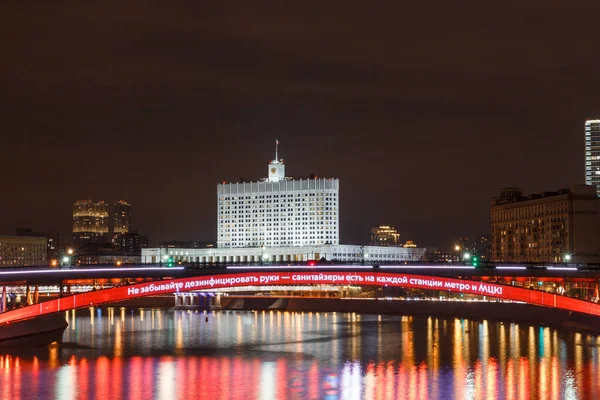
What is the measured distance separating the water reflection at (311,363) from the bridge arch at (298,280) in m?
4.89

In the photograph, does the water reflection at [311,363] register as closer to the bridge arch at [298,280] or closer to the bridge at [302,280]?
the bridge arch at [298,280]

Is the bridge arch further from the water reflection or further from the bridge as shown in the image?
the water reflection

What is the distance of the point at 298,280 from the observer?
307ft

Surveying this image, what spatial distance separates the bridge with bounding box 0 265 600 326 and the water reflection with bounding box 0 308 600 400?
527cm

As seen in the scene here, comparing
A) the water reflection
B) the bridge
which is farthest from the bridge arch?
the water reflection

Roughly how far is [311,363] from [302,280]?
1168 cm

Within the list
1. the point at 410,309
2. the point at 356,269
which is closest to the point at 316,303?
the point at 410,309

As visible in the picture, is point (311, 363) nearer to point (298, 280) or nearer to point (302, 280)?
point (302, 280)

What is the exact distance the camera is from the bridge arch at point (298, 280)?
86.7 metres

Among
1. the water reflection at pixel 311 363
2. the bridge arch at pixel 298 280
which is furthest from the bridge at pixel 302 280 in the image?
the water reflection at pixel 311 363

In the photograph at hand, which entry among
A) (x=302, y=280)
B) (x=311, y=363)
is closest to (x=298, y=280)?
(x=302, y=280)

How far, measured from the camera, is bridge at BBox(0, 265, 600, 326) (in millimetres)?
87125

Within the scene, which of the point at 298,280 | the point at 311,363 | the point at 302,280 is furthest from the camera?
the point at 298,280

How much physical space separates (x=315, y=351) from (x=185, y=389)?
87.5 feet
